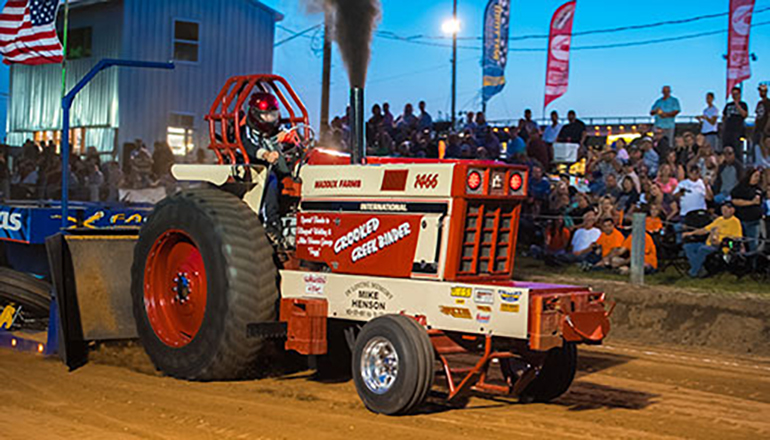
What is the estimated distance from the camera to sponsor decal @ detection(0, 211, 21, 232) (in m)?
10.5

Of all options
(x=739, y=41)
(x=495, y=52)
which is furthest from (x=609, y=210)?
(x=495, y=52)

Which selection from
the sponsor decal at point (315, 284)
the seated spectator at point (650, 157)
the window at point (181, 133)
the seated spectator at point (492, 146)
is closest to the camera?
the sponsor decal at point (315, 284)

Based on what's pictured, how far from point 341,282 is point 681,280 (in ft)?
23.8

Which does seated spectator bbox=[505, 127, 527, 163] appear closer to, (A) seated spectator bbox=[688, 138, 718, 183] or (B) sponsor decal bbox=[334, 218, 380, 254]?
(A) seated spectator bbox=[688, 138, 718, 183]

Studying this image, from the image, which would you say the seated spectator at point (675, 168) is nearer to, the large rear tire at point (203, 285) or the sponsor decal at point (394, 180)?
the sponsor decal at point (394, 180)

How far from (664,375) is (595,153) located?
8289 mm

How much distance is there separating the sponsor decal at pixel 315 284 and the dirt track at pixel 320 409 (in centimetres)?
79

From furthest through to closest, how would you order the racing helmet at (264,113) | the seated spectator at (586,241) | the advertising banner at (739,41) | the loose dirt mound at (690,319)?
1. the advertising banner at (739,41)
2. the seated spectator at (586,241)
3. the loose dirt mound at (690,319)
4. the racing helmet at (264,113)

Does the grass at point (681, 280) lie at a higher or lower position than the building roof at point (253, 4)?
lower

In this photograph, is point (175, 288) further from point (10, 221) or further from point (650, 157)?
point (650, 157)

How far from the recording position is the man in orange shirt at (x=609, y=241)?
13.8 m

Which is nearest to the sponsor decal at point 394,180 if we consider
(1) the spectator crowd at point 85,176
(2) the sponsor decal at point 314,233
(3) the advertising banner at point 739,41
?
(2) the sponsor decal at point 314,233

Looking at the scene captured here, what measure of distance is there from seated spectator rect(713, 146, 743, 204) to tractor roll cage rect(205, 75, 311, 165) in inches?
305

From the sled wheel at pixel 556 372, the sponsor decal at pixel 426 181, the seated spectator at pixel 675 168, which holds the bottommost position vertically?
the sled wheel at pixel 556 372
